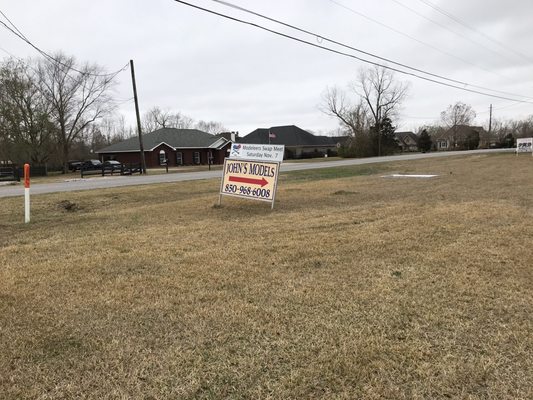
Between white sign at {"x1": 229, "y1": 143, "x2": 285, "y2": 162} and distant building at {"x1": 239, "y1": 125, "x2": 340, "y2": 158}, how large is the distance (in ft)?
208

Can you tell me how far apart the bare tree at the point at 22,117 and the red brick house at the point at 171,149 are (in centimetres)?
1048

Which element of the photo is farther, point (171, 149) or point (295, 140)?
point (295, 140)

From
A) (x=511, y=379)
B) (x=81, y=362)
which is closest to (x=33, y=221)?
(x=81, y=362)

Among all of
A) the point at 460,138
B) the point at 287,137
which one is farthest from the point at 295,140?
the point at 460,138

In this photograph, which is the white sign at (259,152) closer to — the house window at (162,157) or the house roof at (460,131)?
the house window at (162,157)

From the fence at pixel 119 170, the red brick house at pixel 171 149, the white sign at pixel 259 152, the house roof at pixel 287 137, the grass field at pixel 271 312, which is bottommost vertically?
the grass field at pixel 271 312

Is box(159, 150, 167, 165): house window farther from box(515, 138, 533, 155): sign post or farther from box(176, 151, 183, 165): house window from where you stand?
box(515, 138, 533, 155): sign post

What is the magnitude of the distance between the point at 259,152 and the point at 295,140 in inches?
2694

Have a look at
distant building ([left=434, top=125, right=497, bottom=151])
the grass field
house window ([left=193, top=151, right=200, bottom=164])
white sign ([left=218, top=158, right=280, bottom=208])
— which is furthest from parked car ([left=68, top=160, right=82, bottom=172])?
distant building ([left=434, top=125, right=497, bottom=151])

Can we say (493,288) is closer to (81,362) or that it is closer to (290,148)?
(81,362)

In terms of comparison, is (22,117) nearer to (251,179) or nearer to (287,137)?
(251,179)

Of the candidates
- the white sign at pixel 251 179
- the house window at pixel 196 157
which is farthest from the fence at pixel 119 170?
the white sign at pixel 251 179

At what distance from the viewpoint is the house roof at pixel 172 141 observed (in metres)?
51.5

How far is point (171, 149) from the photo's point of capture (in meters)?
51.9
